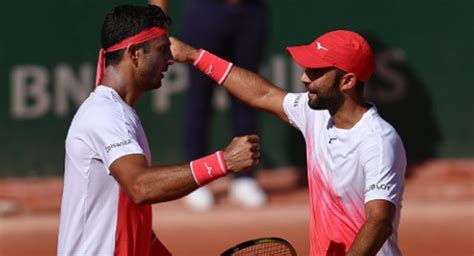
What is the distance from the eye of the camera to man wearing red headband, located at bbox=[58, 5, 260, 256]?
5203 mm

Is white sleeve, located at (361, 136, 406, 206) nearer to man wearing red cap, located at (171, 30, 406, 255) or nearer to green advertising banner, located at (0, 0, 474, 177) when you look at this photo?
man wearing red cap, located at (171, 30, 406, 255)

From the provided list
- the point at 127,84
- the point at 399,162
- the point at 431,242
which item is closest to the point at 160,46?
the point at 127,84

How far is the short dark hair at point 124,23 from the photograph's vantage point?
554 centimetres

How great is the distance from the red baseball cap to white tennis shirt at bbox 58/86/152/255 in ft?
3.21

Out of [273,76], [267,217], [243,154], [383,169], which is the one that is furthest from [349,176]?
[273,76]

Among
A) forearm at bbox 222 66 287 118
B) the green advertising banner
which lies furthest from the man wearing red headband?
the green advertising banner

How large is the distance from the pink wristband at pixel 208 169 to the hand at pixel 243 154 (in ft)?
0.09

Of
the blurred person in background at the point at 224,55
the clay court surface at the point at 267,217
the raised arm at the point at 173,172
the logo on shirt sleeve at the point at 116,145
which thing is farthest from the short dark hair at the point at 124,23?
the blurred person in background at the point at 224,55

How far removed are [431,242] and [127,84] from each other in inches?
217

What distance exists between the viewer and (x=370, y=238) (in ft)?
17.9

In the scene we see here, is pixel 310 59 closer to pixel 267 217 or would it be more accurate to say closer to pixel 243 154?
pixel 243 154

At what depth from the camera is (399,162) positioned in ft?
18.9

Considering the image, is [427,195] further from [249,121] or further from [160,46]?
[160,46]

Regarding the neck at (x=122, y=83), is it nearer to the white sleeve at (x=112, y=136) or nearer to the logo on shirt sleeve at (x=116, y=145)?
the white sleeve at (x=112, y=136)
